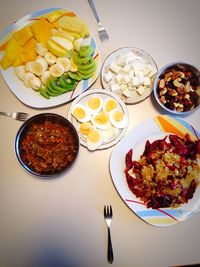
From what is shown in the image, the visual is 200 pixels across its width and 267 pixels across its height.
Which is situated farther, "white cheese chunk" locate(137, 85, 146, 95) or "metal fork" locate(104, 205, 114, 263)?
"white cheese chunk" locate(137, 85, 146, 95)

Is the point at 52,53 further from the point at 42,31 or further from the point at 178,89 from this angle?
the point at 178,89

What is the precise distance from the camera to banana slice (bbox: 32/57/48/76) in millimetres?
1401

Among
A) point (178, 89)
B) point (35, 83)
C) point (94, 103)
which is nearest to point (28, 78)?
point (35, 83)

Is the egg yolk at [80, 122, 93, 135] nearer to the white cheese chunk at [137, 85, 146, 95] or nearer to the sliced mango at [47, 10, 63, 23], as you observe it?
the white cheese chunk at [137, 85, 146, 95]

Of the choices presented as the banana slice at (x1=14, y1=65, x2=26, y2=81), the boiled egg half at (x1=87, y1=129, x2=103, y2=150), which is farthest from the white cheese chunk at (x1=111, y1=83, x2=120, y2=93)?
the banana slice at (x1=14, y1=65, x2=26, y2=81)

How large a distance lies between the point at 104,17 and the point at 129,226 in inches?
43.9

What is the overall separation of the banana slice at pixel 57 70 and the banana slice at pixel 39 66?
4 centimetres

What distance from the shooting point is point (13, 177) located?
1.39 metres

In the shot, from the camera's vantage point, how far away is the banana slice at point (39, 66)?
1.40 meters

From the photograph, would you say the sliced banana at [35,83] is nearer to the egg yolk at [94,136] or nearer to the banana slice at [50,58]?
the banana slice at [50,58]

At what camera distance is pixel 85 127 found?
1373 mm

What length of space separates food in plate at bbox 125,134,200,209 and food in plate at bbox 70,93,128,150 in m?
0.14

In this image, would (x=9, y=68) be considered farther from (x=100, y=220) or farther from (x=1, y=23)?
(x=100, y=220)

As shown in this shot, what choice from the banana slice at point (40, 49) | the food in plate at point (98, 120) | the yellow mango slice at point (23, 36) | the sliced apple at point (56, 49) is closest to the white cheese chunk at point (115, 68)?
the food in plate at point (98, 120)
